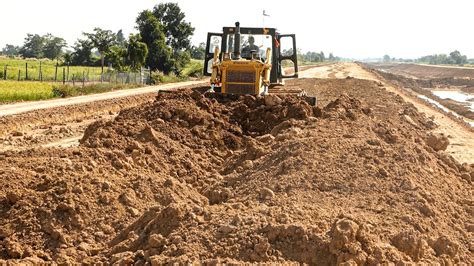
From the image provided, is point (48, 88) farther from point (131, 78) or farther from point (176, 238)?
point (176, 238)

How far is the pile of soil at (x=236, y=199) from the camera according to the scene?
555 centimetres

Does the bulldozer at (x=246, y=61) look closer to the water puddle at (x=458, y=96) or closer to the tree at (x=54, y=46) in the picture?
the water puddle at (x=458, y=96)

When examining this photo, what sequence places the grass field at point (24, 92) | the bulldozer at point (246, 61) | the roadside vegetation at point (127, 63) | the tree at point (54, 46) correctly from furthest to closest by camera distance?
the tree at point (54, 46), the roadside vegetation at point (127, 63), the grass field at point (24, 92), the bulldozer at point (246, 61)

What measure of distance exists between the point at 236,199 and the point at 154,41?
39.8m

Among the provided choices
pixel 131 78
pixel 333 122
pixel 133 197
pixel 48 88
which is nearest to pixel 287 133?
pixel 333 122

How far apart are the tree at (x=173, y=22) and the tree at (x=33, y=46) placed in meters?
43.9

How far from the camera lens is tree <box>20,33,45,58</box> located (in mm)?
92125

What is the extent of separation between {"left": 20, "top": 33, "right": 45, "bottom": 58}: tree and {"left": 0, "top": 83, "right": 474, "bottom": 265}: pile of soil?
85.0m

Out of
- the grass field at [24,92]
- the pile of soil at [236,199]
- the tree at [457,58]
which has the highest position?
the tree at [457,58]

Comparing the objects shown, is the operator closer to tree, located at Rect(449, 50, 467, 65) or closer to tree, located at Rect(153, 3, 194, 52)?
tree, located at Rect(153, 3, 194, 52)

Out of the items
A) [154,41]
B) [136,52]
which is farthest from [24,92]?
[154,41]

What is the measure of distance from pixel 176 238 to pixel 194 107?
23.3 feet

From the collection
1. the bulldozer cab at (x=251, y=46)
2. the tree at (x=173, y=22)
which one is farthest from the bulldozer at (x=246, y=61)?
the tree at (x=173, y=22)

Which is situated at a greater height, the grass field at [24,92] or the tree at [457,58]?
the tree at [457,58]
